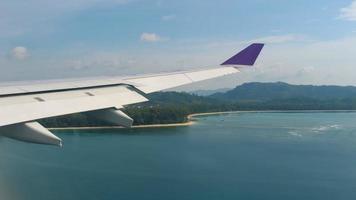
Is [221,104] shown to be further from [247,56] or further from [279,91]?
[279,91]

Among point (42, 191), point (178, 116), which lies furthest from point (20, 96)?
point (178, 116)

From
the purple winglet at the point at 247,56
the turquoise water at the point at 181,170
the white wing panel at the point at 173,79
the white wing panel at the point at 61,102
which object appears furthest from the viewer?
the turquoise water at the point at 181,170

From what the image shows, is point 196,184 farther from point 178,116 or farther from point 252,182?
point 178,116

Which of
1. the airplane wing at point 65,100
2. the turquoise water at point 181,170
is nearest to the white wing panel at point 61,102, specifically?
the airplane wing at point 65,100

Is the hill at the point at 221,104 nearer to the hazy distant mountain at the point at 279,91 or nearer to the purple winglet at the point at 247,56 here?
the hazy distant mountain at the point at 279,91

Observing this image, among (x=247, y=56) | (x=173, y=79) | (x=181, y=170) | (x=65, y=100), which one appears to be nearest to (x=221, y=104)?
(x=181, y=170)
